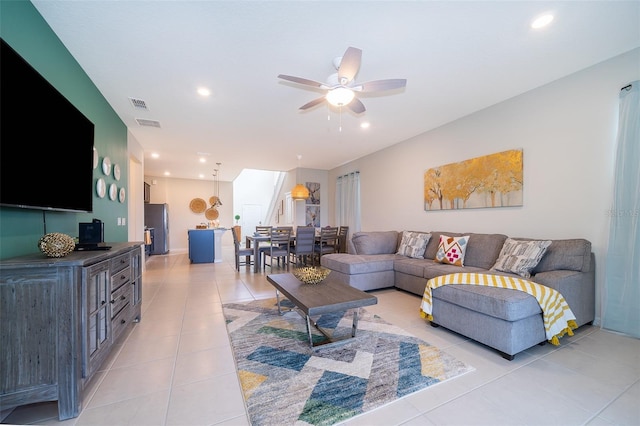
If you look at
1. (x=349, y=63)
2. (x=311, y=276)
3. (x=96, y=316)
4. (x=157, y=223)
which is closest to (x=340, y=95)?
(x=349, y=63)

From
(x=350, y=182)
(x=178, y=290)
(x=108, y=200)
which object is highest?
(x=350, y=182)

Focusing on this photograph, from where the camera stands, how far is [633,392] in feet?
5.42

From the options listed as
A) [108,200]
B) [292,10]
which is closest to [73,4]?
[292,10]

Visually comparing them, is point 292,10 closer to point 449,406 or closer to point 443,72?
point 443,72

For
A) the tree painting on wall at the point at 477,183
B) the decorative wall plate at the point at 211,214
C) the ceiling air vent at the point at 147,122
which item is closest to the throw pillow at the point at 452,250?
the tree painting on wall at the point at 477,183

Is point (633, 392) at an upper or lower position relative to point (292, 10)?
lower

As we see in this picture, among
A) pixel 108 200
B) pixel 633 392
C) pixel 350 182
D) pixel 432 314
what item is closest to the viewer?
pixel 633 392

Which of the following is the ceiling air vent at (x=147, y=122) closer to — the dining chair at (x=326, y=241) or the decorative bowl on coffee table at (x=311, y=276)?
the decorative bowl on coffee table at (x=311, y=276)

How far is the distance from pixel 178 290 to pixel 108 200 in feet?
5.39

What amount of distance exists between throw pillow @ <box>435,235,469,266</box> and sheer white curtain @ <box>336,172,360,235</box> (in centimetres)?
297

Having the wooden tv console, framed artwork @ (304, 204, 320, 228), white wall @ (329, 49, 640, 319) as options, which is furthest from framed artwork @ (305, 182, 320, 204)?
the wooden tv console

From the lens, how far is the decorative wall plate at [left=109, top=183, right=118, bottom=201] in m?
3.38

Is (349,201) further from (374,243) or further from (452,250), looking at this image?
(452,250)

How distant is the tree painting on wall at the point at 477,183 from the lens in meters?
3.34
